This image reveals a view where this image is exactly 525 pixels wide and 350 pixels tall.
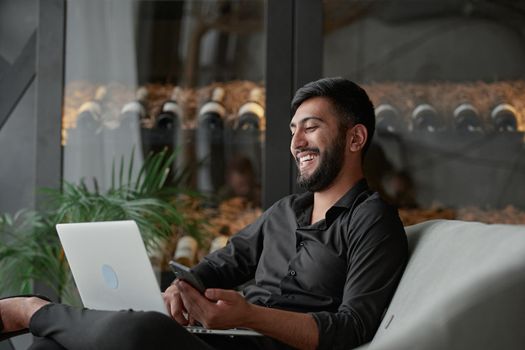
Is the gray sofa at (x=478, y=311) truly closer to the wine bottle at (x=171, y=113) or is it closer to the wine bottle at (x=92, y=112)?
the wine bottle at (x=171, y=113)

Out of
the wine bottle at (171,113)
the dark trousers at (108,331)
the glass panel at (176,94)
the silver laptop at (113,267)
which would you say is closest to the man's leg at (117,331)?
the dark trousers at (108,331)

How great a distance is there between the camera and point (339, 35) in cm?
396

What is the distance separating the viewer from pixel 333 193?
2.69 m

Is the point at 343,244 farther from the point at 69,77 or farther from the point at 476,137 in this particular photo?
the point at 69,77

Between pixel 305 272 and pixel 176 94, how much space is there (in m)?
1.76

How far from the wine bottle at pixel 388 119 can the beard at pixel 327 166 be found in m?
1.30

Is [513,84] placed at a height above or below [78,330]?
above

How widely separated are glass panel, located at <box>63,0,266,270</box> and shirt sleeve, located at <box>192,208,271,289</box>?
114cm

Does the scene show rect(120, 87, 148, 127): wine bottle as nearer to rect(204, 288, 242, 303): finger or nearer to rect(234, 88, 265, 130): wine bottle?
rect(234, 88, 265, 130): wine bottle

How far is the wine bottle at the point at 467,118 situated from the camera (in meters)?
3.93

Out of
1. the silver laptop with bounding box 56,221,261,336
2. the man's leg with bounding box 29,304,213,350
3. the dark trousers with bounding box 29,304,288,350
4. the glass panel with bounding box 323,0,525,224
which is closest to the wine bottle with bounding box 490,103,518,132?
the glass panel with bounding box 323,0,525,224

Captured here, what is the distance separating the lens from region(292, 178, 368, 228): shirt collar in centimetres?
259

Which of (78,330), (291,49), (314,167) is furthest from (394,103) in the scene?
(78,330)

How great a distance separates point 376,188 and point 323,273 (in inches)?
58.6
